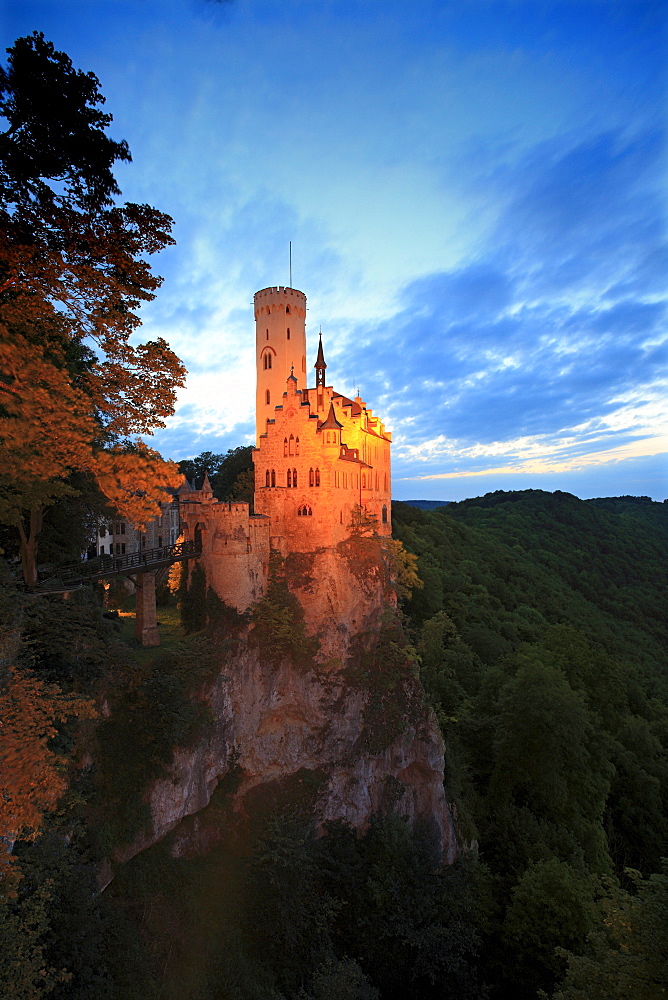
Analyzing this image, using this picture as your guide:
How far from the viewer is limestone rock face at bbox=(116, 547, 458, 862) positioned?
2642 centimetres

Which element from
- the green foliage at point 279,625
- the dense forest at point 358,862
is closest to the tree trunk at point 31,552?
the dense forest at point 358,862

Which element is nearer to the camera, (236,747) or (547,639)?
(236,747)

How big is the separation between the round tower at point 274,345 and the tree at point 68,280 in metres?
31.2

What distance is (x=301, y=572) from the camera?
31.0 metres

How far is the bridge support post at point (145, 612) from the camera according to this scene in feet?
79.5

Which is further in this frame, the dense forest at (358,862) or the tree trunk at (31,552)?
the tree trunk at (31,552)

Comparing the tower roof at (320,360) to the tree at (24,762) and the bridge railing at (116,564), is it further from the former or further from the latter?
the tree at (24,762)

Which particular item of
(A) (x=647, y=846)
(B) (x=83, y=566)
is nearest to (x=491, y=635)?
(A) (x=647, y=846)

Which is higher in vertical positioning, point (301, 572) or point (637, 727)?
point (301, 572)

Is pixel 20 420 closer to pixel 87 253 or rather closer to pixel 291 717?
pixel 87 253

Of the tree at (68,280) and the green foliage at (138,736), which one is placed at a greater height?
the tree at (68,280)

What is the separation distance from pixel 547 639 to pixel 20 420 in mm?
51965

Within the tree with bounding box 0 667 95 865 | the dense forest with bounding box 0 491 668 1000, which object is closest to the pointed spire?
the dense forest with bounding box 0 491 668 1000

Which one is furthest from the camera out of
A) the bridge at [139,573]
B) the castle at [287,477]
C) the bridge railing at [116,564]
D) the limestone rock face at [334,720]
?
the castle at [287,477]
